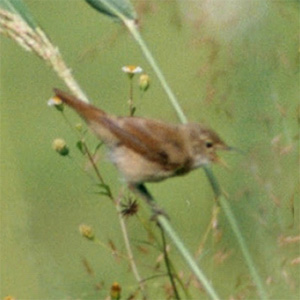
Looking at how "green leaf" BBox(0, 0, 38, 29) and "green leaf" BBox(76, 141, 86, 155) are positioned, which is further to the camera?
"green leaf" BBox(0, 0, 38, 29)

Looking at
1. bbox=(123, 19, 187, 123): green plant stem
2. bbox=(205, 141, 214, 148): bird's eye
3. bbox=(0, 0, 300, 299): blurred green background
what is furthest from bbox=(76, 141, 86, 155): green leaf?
bbox=(205, 141, 214, 148): bird's eye

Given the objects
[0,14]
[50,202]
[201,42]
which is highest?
[0,14]

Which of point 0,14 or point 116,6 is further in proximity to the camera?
point 116,6

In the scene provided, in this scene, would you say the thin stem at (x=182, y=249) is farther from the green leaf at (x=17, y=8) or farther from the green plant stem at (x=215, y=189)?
the green leaf at (x=17, y=8)

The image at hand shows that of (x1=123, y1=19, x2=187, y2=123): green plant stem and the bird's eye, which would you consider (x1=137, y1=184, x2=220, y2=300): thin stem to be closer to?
(x1=123, y1=19, x2=187, y2=123): green plant stem

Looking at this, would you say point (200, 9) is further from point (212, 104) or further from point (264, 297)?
point (264, 297)

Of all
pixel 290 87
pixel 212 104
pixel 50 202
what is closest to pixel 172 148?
pixel 212 104

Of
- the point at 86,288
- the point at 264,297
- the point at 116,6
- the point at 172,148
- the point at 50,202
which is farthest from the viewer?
the point at 50,202
